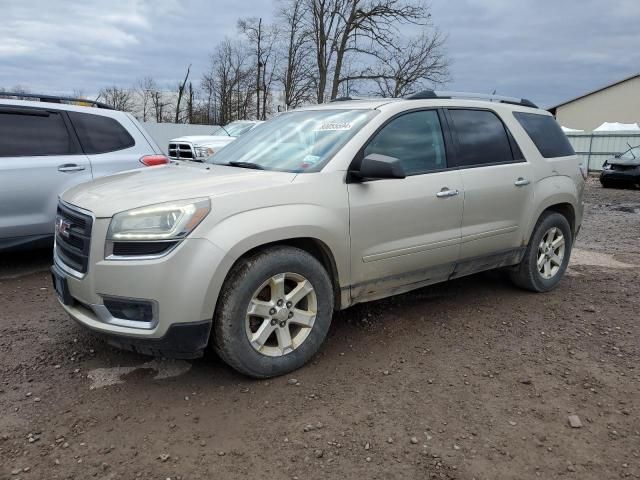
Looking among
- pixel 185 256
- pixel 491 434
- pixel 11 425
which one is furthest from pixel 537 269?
pixel 11 425

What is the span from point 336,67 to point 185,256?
3351 centimetres

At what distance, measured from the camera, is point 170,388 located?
319cm

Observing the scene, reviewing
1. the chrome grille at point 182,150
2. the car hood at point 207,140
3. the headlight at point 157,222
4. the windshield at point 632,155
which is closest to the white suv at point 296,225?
the headlight at point 157,222

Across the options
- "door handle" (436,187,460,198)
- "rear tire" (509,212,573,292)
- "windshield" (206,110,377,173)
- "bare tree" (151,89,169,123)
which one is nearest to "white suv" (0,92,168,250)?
"windshield" (206,110,377,173)

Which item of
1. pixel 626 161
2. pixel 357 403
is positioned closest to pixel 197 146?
pixel 357 403

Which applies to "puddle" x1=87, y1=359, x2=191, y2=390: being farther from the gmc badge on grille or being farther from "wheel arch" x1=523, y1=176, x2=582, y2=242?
"wheel arch" x1=523, y1=176, x2=582, y2=242

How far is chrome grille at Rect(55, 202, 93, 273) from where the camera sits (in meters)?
3.03

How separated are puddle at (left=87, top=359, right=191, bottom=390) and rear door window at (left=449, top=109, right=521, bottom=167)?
8.30 feet

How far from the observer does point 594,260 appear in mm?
6676

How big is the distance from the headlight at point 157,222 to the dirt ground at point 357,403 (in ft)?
3.16

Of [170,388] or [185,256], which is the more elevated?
[185,256]

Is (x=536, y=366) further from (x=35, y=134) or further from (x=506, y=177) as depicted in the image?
(x=35, y=134)

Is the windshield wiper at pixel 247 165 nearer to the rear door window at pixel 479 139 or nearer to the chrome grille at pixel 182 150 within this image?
the rear door window at pixel 479 139

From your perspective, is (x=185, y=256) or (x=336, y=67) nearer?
(x=185, y=256)
